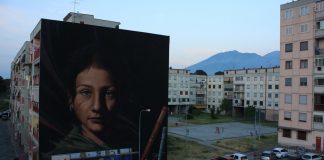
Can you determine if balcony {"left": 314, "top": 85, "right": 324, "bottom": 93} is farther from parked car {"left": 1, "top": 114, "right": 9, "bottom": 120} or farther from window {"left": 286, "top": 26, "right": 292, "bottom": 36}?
parked car {"left": 1, "top": 114, "right": 9, "bottom": 120}

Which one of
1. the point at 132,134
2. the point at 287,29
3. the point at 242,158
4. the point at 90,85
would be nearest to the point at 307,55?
the point at 287,29

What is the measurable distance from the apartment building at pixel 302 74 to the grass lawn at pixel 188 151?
47.5 feet

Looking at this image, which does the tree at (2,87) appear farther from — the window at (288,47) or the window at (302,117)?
the window at (302,117)

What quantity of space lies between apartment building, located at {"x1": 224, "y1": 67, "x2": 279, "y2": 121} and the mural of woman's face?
228 feet

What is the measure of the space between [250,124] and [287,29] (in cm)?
3714

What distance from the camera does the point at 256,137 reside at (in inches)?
2579

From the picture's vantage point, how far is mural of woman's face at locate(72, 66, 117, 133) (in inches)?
1463

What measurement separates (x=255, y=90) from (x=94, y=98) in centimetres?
7608

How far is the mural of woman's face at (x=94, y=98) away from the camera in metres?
37.2

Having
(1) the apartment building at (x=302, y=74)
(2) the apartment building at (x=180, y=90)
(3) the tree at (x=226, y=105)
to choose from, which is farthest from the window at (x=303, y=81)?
(2) the apartment building at (x=180, y=90)

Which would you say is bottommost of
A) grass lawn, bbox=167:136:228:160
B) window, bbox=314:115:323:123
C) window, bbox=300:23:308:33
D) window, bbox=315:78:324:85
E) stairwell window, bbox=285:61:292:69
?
grass lawn, bbox=167:136:228:160

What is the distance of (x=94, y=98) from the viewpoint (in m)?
38.1

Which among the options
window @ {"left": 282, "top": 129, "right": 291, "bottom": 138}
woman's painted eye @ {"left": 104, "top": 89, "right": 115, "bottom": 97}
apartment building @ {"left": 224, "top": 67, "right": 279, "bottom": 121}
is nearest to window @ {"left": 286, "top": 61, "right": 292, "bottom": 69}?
window @ {"left": 282, "top": 129, "right": 291, "bottom": 138}

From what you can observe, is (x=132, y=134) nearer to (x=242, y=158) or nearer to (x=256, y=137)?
(x=242, y=158)
